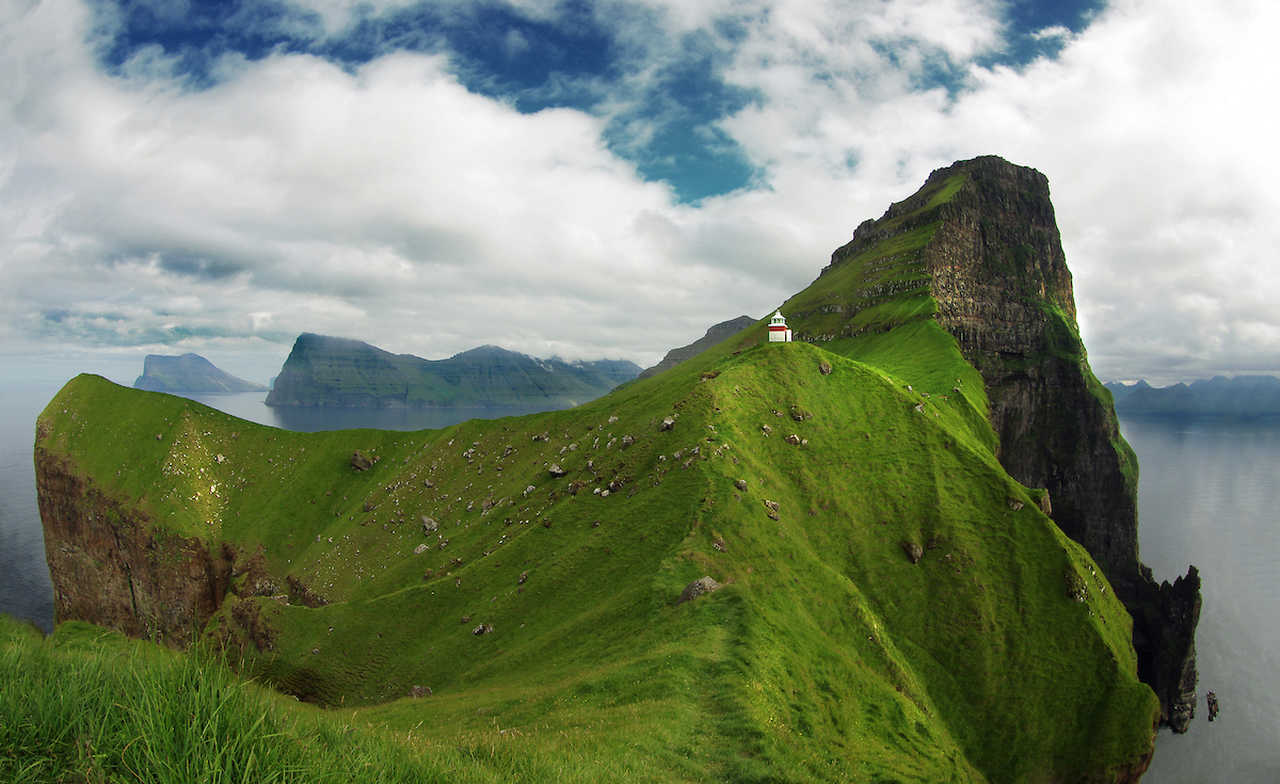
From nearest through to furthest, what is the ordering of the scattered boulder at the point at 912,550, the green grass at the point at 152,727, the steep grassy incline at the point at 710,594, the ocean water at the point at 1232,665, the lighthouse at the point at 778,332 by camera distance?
the green grass at the point at 152,727 < the steep grassy incline at the point at 710,594 < the scattered boulder at the point at 912,550 < the ocean water at the point at 1232,665 < the lighthouse at the point at 778,332

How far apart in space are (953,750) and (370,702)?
175 feet

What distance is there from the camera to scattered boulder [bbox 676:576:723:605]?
147ft

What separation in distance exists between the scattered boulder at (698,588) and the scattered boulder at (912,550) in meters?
32.5

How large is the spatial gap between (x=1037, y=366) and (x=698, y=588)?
144 metres

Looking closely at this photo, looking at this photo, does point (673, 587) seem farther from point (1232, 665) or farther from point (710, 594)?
point (1232, 665)

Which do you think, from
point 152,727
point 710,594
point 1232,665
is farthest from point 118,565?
point 1232,665

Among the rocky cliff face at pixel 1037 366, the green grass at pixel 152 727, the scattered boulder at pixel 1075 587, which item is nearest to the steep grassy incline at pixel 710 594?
the scattered boulder at pixel 1075 587

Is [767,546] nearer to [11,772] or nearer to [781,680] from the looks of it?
[781,680]

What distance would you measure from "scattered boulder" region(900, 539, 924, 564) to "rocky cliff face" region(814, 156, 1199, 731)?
7749cm

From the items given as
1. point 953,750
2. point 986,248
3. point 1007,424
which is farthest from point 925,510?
point 986,248

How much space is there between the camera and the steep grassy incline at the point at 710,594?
35156mm

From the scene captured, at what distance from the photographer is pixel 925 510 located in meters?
70.0

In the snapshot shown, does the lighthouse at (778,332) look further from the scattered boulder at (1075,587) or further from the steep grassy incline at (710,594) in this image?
the scattered boulder at (1075,587)

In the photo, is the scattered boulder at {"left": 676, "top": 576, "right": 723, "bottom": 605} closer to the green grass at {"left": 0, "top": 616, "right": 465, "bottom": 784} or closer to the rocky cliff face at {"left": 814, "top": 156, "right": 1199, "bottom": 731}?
the green grass at {"left": 0, "top": 616, "right": 465, "bottom": 784}
